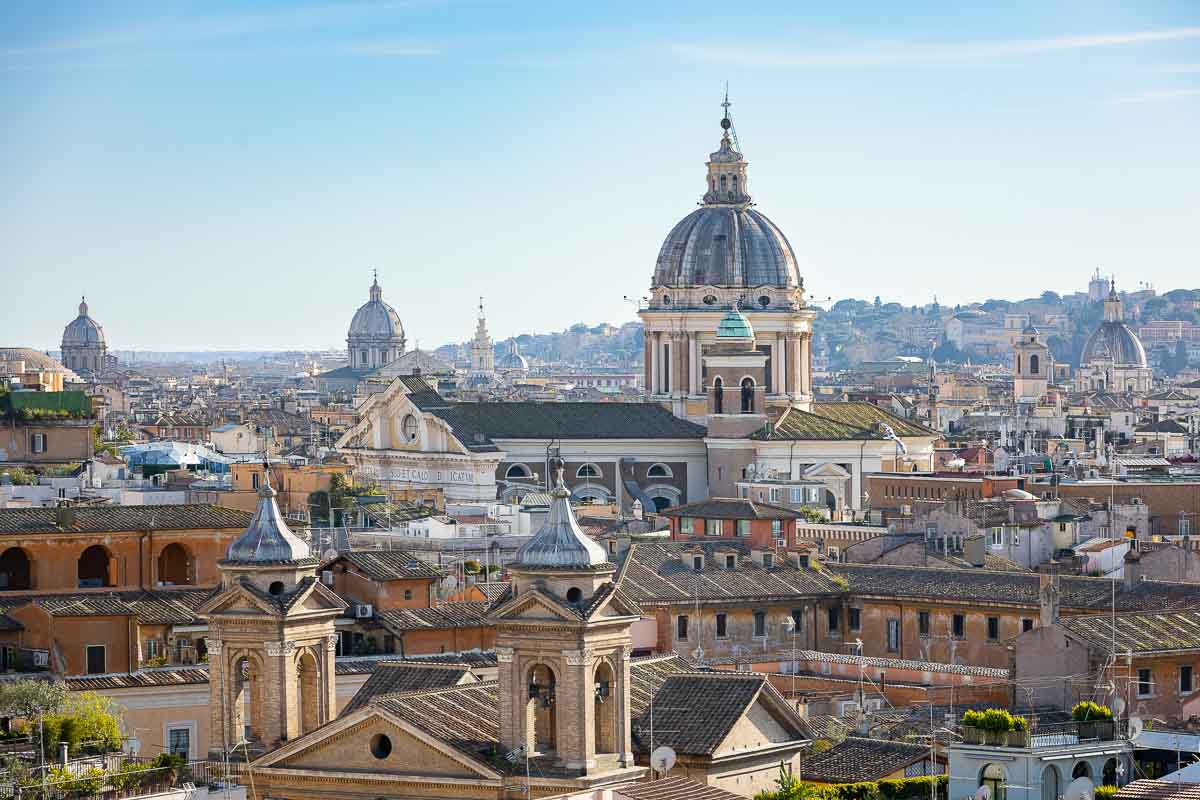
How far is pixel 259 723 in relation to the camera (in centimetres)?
2891

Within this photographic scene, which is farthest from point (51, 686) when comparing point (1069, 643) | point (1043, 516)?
point (1043, 516)

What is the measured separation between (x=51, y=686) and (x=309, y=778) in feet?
20.7

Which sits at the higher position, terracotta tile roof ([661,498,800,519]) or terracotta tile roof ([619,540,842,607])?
terracotta tile roof ([661,498,800,519])

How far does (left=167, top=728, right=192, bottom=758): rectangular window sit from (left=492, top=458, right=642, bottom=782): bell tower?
608cm

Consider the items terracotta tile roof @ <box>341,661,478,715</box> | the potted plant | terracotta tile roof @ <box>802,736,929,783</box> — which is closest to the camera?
terracotta tile roof @ <box>341,661,478,715</box>

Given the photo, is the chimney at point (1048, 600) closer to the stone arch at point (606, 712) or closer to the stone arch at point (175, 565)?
the stone arch at point (175, 565)

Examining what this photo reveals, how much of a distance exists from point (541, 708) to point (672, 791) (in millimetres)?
1447

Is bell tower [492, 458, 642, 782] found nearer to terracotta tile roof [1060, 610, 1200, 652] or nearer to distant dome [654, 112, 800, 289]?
terracotta tile roof [1060, 610, 1200, 652]

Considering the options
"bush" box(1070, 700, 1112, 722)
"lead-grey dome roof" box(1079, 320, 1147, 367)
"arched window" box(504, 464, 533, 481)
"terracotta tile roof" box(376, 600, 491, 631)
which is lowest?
"bush" box(1070, 700, 1112, 722)

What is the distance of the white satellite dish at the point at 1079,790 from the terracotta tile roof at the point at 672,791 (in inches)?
122

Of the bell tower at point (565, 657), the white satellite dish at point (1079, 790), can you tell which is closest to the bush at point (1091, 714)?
the white satellite dish at point (1079, 790)

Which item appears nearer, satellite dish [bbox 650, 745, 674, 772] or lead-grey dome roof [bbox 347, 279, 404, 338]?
satellite dish [bbox 650, 745, 674, 772]

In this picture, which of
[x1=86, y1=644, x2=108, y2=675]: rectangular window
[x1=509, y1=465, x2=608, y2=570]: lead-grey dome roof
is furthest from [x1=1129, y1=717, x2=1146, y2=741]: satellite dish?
[x1=86, y1=644, x2=108, y2=675]: rectangular window

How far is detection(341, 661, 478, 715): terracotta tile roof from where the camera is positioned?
3019cm
